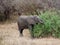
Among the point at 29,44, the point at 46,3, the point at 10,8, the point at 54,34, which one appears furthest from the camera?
the point at 46,3

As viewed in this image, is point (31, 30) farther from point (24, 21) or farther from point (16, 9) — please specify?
point (16, 9)

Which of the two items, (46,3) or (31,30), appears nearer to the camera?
(31,30)

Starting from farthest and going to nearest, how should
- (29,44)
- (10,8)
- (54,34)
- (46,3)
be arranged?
1. (46,3)
2. (10,8)
3. (54,34)
4. (29,44)

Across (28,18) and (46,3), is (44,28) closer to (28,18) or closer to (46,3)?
(28,18)

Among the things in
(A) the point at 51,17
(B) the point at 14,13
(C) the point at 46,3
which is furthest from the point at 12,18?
(A) the point at 51,17

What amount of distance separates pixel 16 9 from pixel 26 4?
120cm

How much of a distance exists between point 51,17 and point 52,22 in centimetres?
62

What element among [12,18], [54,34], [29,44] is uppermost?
[29,44]

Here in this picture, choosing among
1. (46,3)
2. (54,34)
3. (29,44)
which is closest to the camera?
(29,44)

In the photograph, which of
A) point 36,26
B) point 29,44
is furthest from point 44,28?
point 29,44

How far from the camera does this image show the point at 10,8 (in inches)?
936

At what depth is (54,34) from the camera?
1527 centimetres

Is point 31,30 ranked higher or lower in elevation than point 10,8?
higher

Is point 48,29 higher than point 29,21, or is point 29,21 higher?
point 29,21
